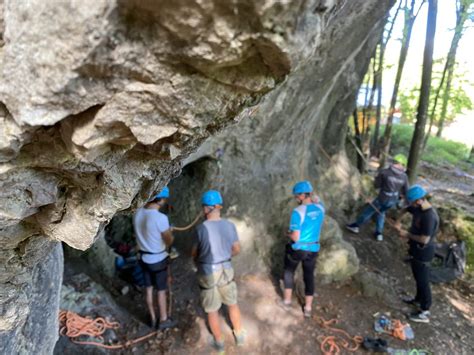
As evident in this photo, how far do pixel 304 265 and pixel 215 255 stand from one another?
77.0 inches

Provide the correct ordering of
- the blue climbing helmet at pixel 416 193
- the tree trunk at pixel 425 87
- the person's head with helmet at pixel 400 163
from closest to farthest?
the blue climbing helmet at pixel 416 193 → the tree trunk at pixel 425 87 → the person's head with helmet at pixel 400 163

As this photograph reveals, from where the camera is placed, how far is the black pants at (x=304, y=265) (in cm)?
566

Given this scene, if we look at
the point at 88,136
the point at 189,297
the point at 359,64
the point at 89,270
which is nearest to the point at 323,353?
the point at 189,297

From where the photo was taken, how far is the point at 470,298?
7211 millimetres

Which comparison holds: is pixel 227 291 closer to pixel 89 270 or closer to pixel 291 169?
pixel 89 270

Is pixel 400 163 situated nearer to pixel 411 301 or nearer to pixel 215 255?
pixel 411 301

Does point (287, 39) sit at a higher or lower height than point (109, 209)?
higher

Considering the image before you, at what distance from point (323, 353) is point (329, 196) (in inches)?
212

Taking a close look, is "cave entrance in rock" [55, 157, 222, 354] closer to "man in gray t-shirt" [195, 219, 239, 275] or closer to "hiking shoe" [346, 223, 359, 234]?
"man in gray t-shirt" [195, 219, 239, 275]

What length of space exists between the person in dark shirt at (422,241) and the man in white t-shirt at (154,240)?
4439 mm

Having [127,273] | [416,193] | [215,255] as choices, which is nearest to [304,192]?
[215,255]

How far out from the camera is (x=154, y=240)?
4.69m

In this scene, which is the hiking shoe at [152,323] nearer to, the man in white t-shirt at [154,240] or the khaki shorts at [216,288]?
the man in white t-shirt at [154,240]

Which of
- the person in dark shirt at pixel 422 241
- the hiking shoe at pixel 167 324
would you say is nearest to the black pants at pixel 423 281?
the person in dark shirt at pixel 422 241
